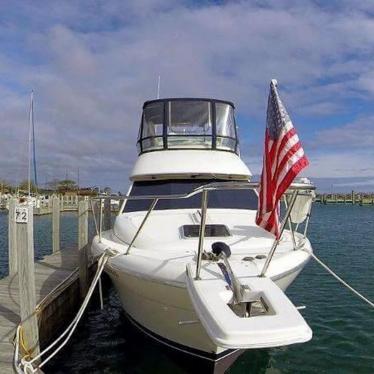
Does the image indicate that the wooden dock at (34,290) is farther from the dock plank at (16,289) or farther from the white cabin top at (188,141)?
the white cabin top at (188,141)

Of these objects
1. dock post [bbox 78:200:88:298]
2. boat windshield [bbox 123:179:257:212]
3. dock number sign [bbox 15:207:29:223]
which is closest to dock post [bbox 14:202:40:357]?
dock number sign [bbox 15:207:29:223]

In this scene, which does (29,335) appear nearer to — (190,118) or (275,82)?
(275,82)

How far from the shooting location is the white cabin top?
8.11 metres

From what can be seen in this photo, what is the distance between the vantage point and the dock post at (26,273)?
17.9ft

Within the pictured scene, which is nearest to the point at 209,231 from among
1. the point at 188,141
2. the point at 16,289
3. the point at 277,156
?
the point at 277,156

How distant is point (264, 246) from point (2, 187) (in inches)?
2815

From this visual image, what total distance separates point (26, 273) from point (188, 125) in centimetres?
479

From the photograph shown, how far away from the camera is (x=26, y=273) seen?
5.59 meters

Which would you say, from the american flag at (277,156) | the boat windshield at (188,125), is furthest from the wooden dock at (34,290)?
the american flag at (277,156)

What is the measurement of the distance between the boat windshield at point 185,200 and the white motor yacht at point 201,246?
2 centimetres

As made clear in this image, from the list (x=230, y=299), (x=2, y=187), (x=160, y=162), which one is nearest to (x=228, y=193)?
(x=160, y=162)

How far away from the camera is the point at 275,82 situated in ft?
16.1

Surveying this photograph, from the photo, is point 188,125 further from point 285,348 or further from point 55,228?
point 55,228

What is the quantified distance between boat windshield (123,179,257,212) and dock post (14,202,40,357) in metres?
2.55
